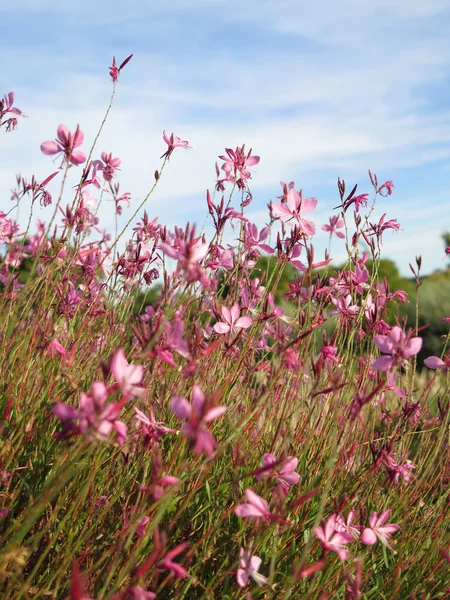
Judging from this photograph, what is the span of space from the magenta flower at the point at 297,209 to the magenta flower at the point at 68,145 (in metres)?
0.65

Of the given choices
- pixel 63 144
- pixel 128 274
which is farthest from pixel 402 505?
pixel 63 144

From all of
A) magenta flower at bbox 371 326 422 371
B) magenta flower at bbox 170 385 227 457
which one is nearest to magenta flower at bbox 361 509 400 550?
magenta flower at bbox 371 326 422 371

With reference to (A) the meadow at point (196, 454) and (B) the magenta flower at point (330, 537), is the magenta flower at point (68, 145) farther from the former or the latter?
(B) the magenta flower at point (330, 537)

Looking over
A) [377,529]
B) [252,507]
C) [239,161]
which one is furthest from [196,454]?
[239,161]

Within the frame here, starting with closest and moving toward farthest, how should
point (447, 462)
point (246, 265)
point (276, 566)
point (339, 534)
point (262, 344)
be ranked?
point (339, 534) < point (276, 566) < point (246, 265) < point (447, 462) < point (262, 344)

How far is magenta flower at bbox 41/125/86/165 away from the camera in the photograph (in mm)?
1802

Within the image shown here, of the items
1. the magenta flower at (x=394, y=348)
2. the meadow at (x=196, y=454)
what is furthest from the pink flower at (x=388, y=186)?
the magenta flower at (x=394, y=348)

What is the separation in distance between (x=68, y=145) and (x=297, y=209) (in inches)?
29.9

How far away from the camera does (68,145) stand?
1812 millimetres

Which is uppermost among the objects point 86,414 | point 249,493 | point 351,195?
point 351,195

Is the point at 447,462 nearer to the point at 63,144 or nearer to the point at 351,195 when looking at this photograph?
the point at 351,195

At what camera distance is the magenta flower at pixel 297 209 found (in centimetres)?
207

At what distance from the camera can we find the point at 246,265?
106 inches

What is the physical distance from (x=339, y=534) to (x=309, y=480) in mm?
837
